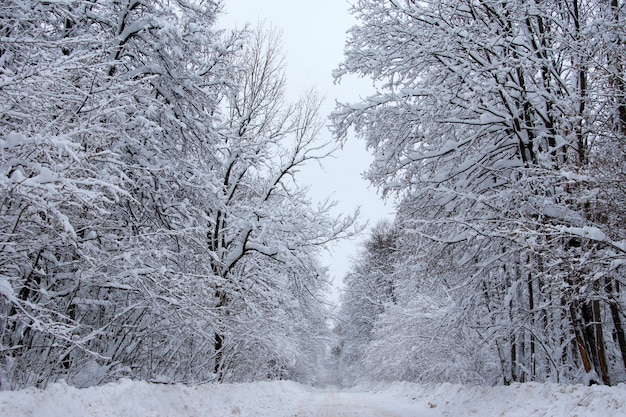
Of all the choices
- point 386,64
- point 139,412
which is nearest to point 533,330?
point 386,64

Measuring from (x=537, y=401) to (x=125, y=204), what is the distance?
7.31m

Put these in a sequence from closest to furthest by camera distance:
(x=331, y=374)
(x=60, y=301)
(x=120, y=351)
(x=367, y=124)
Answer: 1. (x=60, y=301)
2. (x=120, y=351)
3. (x=367, y=124)
4. (x=331, y=374)

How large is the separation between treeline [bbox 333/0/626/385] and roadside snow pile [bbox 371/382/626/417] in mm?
804

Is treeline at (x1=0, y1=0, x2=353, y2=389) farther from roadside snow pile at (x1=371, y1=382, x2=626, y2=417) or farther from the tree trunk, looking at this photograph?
the tree trunk

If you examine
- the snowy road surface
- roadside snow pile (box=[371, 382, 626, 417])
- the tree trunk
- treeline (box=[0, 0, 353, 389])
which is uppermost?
treeline (box=[0, 0, 353, 389])

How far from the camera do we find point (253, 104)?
14.0m

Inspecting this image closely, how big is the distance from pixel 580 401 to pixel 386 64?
6.25 metres

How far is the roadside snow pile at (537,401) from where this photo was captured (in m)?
5.34

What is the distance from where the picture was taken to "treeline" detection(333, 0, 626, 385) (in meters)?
6.15

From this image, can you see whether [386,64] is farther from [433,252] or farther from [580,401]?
[580,401]

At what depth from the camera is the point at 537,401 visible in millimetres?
6824

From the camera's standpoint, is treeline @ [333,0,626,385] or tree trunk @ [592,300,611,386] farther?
tree trunk @ [592,300,611,386]

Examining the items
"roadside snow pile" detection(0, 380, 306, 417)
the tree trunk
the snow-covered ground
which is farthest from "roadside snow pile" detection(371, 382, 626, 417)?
"roadside snow pile" detection(0, 380, 306, 417)

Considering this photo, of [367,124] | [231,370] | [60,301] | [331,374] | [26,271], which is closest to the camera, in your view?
[26,271]
